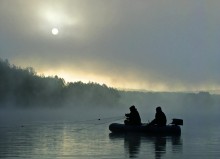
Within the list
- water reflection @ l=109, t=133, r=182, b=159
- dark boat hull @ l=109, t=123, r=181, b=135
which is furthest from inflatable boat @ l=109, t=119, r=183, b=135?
water reflection @ l=109, t=133, r=182, b=159

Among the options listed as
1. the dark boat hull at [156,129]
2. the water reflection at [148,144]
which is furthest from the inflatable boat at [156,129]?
the water reflection at [148,144]

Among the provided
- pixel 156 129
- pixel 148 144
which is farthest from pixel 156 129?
pixel 148 144

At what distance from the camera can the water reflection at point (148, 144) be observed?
25.5 meters

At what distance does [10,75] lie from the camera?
199m

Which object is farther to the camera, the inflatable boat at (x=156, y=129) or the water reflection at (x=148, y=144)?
the inflatable boat at (x=156, y=129)

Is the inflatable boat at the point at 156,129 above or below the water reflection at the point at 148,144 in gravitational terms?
above

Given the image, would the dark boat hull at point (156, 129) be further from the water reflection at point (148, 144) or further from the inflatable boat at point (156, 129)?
the water reflection at point (148, 144)

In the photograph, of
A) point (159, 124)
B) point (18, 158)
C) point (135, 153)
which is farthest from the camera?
point (159, 124)

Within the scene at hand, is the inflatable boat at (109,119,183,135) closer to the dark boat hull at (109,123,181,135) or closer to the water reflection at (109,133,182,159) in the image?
the dark boat hull at (109,123,181,135)

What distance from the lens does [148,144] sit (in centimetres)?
2956

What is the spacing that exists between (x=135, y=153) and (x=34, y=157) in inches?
206

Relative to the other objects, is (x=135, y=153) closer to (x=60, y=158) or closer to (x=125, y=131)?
(x=60, y=158)

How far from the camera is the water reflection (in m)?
25.5

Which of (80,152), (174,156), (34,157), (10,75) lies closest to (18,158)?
(34,157)
